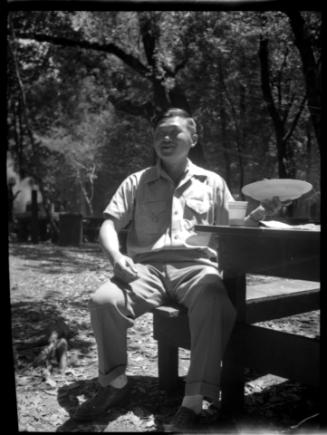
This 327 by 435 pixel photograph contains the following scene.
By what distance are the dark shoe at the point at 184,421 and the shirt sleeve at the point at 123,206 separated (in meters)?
1.02

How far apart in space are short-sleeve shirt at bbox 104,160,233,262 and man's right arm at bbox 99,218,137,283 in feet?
0.19

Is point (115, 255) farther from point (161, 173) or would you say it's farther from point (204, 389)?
point (204, 389)

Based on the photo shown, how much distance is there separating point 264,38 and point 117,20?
8.72ft

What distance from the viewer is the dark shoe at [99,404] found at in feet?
8.56

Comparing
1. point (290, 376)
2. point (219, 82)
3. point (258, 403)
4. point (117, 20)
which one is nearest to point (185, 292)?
point (290, 376)

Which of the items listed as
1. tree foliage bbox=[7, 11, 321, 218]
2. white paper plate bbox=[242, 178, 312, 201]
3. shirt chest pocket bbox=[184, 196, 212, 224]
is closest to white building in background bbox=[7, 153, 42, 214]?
tree foliage bbox=[7, 11, 321, 218]

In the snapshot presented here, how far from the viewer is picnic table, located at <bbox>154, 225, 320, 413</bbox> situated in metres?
2.29

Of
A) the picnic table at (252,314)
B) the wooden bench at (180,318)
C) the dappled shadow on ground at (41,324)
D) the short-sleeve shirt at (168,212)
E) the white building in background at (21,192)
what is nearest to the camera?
the picnic table at (252,314)

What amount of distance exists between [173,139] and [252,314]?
1.07 m

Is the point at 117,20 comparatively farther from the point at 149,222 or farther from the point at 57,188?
the point at 57,188

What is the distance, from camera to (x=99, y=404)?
8.71ft

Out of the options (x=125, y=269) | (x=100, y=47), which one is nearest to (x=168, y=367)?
(x=125, y=269)

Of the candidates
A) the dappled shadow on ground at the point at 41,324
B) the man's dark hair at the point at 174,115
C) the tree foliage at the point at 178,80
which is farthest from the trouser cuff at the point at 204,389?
the tree foliage at the point at 178,80

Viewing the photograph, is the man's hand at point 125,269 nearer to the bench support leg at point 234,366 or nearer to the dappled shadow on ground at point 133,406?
the bench support leg at point 234,366
